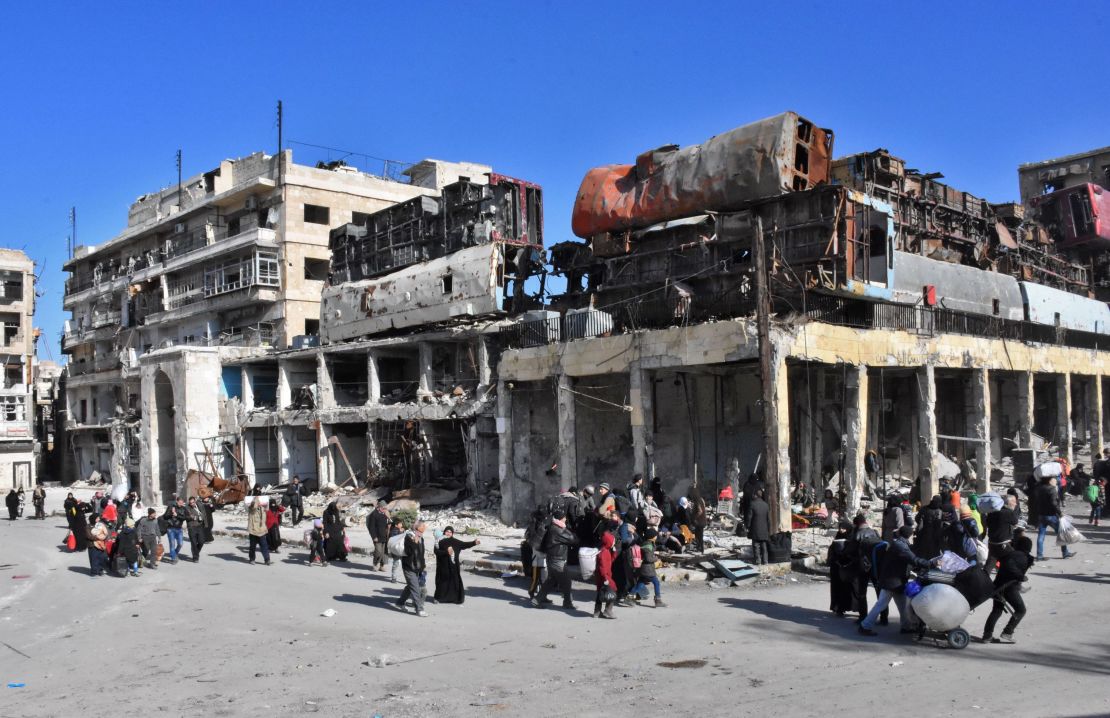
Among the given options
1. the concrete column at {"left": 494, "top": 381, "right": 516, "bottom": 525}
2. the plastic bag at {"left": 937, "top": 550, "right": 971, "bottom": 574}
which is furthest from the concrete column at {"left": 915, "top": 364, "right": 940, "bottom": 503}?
the plastic bag at {"left": 937, "top": 550, "right": 971, "bottom": 574}

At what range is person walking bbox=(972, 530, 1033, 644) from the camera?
9.55 m

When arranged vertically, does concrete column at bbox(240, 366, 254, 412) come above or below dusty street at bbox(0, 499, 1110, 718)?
above

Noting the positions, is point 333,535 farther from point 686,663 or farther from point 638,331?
point 686,663

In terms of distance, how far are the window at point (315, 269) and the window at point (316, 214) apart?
192 centimetres

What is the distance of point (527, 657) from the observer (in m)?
10.4

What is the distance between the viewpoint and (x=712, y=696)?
8.52 m

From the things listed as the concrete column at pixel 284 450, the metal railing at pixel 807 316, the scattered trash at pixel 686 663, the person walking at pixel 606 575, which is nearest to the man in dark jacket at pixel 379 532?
the person walking at pixel 606 575

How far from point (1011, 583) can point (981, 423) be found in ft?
55.4

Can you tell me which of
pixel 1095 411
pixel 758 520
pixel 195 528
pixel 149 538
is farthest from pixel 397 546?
pixel 1095 411

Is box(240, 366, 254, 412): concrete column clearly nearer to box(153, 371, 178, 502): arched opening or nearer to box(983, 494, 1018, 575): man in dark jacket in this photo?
box(153, 371, 178, 502): arched opening

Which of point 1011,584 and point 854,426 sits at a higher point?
point 854,426

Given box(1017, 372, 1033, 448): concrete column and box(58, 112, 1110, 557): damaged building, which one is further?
box(1017, 372, 1033, 448): concrete column

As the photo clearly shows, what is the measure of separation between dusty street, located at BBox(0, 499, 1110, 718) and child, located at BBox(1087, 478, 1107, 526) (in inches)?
123

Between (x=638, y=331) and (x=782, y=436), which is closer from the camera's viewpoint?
(x=782, y=436)
